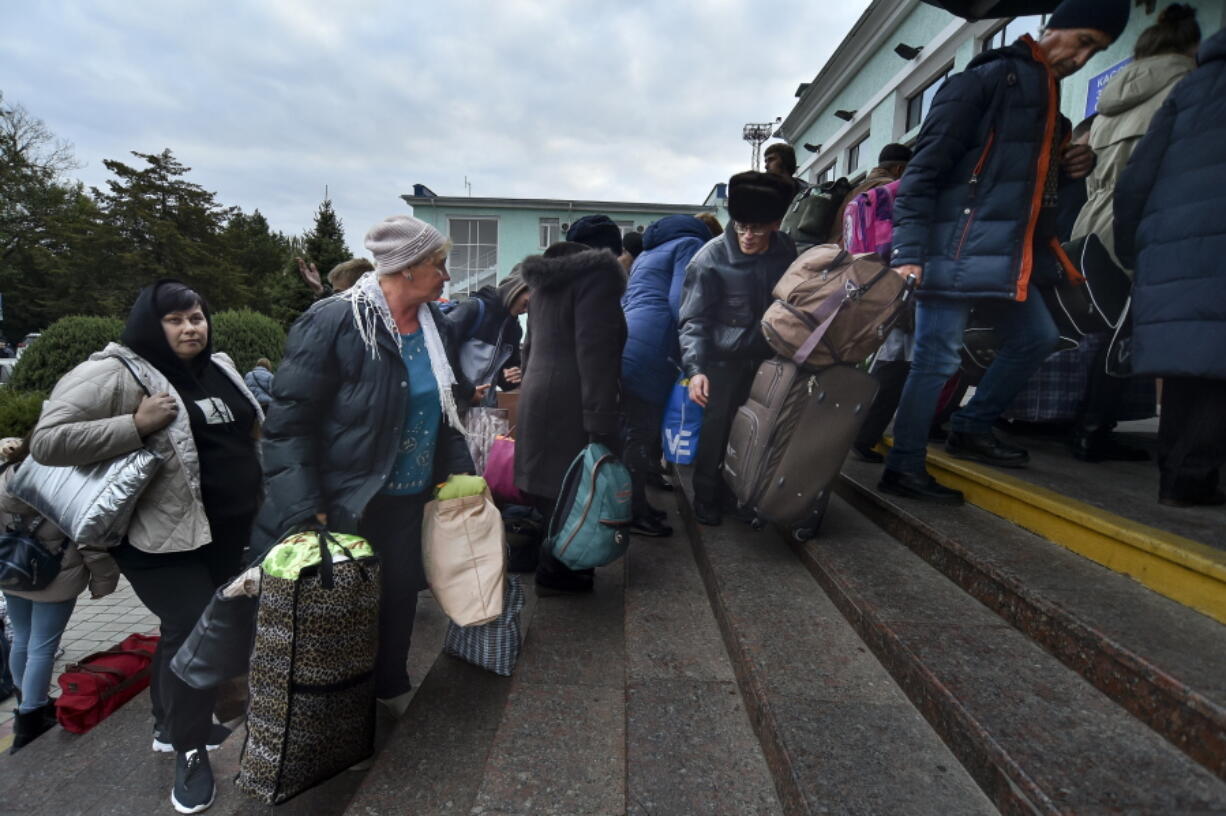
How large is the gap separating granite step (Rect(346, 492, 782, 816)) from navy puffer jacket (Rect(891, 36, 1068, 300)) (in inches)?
77.3

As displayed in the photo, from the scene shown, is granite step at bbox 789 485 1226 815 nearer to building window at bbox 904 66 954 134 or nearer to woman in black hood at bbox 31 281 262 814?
woman in black hood at bbox 31 281 262 814

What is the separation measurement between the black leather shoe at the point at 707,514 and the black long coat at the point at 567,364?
101cm

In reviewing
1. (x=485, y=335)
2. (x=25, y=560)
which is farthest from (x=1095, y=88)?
(x=25, y=560)

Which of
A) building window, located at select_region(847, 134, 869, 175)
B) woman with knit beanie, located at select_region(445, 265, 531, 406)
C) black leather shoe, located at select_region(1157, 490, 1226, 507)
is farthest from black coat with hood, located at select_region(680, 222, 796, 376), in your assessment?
building window, located at select_region(847, 134, 869, 175)

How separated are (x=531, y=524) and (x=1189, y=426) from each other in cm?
302

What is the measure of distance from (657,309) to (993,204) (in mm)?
1800

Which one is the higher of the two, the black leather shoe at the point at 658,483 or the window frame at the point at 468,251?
the window frame at the point at 468,251

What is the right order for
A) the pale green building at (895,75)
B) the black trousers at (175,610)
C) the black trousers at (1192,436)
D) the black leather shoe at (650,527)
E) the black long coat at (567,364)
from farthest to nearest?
the pale green building at (895,75), the black leather shoe at (650,527), the black long coat at (567,364), the black trousers at (1192,436), the black trousers at (175,610)

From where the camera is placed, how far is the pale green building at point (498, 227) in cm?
2573

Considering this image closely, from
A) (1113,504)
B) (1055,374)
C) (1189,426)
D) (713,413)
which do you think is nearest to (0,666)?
(713,413)

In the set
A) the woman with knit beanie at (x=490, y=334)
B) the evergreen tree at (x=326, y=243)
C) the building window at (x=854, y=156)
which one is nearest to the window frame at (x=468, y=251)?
the evergreen tree at (x=326, y=243)

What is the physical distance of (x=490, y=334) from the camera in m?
3.74

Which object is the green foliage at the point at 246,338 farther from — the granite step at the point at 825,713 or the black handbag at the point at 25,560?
the granite step at the point at 825,713

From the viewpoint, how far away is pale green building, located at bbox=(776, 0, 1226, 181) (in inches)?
196
